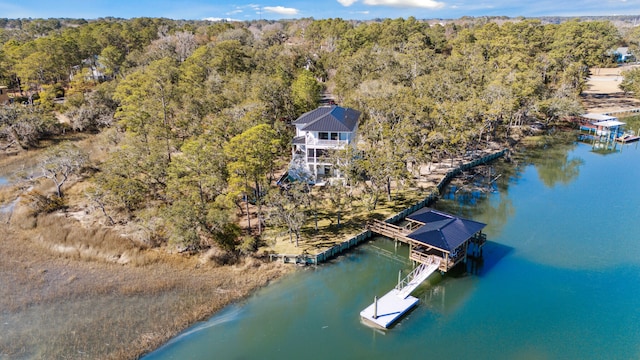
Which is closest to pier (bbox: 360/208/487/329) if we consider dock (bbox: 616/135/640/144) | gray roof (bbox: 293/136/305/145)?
gray roof (bbox: 293/136/305/145)

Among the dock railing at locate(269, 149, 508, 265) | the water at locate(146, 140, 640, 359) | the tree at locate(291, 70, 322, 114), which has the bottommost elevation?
the water at locate(146, 140, 640, 359)

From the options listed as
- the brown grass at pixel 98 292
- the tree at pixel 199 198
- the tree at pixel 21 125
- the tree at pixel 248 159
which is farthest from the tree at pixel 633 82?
the tree at pixel 21 125

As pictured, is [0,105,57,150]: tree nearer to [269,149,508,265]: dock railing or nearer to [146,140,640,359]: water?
[269,149,508,265]: dock railing

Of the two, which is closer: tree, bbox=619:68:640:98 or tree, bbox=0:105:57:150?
tree, bbox=0:105:57:150

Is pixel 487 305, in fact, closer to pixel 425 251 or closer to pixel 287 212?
pixel 425 251

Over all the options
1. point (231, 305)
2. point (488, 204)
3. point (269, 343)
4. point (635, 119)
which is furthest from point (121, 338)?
point (635, 119)

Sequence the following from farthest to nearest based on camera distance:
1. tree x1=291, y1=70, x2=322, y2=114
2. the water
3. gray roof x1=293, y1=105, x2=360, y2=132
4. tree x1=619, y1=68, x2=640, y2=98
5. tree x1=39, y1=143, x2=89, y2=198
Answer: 1. tree x1=619, y1=68, x2=640, y2=98
2. tree x1=291, y1=70, x2=322, y2=114
3. gray roof x1=293, y1=105, x2=360, y2=132
4. tree x1=39, y1=143, x2=89, y2=198
5. the water
